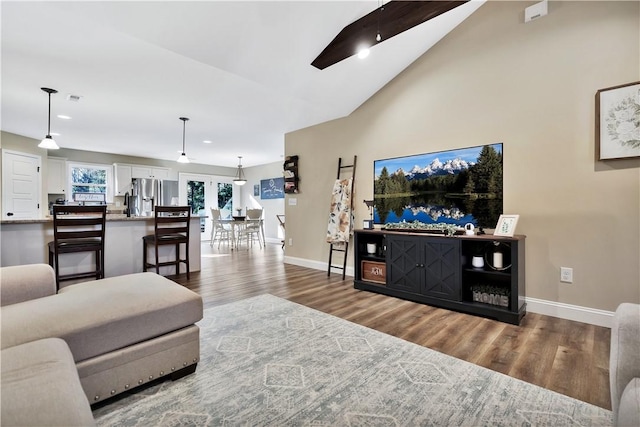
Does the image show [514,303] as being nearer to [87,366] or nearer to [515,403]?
[515,403]

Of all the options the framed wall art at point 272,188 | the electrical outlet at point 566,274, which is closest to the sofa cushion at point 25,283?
the electrical outlet at point 566,274

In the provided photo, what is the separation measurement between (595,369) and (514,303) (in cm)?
77

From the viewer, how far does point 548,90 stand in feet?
8.92

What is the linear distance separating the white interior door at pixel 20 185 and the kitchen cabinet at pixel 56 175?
0.53m

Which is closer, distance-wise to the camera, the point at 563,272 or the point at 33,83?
the point at 563,272

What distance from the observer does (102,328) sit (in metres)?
1.40

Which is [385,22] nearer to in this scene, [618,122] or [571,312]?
[618,122]

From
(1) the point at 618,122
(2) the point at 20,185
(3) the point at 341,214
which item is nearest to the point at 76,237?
(3) the point at 341,214

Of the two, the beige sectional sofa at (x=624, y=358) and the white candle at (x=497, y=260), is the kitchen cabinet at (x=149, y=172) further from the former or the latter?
the beige sectional sofa at (x=624, y=358)

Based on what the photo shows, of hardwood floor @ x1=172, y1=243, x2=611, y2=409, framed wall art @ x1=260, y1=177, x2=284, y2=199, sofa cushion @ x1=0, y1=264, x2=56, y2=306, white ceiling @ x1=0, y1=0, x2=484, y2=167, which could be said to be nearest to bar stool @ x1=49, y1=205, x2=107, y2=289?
hardwood floor @ x1=172, y1=243, x2=611, y2=409

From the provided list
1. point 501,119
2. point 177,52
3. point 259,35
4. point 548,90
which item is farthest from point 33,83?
point 548,90

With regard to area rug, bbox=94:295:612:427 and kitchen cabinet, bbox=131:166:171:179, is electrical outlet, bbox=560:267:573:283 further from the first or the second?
kitchen cabinet, bbox=131:166:171:179

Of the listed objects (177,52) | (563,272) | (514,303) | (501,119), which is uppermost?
(177,52)

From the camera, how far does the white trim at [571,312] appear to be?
2.48 metres
